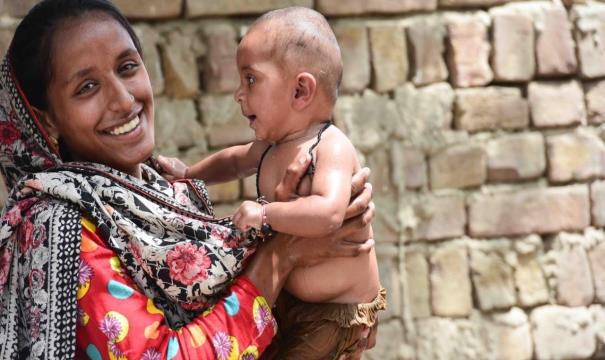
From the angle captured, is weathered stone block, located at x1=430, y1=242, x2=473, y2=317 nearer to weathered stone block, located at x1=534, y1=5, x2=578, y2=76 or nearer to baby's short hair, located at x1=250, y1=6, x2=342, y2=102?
weathered stone block, located at x1=534, y1=5, x2=578, y2=76

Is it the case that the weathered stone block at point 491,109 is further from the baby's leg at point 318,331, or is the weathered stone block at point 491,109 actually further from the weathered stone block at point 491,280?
the baby's leg at point 318,331

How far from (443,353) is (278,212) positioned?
2451 millimetres

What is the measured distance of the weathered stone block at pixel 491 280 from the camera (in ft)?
14.9

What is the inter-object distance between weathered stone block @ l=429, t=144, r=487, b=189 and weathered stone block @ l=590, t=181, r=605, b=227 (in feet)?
1.87

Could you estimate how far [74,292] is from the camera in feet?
7.06

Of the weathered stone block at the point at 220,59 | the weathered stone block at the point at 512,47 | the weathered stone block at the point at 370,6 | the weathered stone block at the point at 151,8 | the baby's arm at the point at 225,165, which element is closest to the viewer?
the baby's arm at the point at 225,165

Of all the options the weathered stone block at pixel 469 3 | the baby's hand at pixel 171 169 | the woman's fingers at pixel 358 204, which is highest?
the woman's fingers at pixel 358 204

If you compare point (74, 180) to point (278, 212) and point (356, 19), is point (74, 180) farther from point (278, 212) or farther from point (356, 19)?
point (356, 19)

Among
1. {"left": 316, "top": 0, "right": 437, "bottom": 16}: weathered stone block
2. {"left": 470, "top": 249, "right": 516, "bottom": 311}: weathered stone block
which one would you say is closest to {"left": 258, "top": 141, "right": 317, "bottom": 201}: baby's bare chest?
{"left": 316, "top": 0, "right": 437, "bottom": 16}: weathered stone block

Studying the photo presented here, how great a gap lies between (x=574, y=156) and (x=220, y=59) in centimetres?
171

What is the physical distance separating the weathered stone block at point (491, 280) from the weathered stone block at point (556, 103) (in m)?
0.66

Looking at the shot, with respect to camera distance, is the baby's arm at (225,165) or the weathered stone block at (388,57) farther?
the weathered stone block at (388,57)

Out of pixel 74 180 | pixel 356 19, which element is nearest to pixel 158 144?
pixel 356 19

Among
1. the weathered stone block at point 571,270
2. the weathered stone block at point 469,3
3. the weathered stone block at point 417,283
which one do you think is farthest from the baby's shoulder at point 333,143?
the weathered stone block at point 571,270
